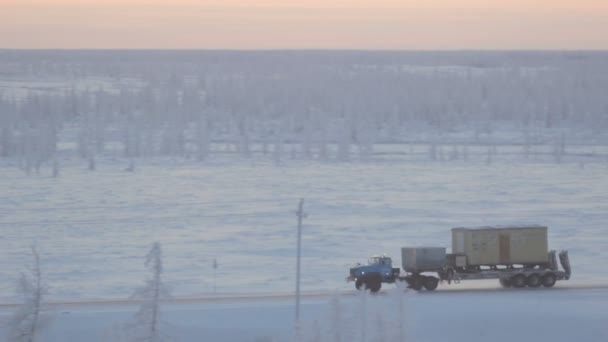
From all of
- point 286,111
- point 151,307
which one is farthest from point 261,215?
point 286,111

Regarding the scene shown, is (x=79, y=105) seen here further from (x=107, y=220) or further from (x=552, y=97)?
(x=107, y=220)

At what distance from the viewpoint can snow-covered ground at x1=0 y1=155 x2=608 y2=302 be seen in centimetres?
2000

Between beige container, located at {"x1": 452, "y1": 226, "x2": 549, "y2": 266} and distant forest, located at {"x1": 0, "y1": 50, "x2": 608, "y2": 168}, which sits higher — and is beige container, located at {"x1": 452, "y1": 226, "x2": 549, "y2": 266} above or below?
below

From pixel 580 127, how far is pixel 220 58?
94.8m

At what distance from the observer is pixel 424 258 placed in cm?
1736

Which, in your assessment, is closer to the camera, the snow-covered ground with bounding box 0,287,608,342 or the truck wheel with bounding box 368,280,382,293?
the snow-covered ground with bounding box 0,287,608,342

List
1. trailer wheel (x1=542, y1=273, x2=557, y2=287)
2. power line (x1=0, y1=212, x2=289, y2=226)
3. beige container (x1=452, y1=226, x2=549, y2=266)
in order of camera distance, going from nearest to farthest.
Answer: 1. beige container (x1=452, y1=226, x2=549, y2=266)
2. trailer wheel (x1=542, y1=273, x2=557, y2=287)
3. power line (x1=0, y1=212, x2=289, y2=226)

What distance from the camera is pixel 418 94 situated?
260 feet

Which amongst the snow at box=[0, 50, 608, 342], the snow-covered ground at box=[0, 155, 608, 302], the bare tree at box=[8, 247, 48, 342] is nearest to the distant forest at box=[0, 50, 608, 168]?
the snow at box=[0, 50, 608, 342]

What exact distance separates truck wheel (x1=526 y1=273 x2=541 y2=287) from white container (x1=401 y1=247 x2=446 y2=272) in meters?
1.46

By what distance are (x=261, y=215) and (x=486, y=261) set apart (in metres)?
10.4

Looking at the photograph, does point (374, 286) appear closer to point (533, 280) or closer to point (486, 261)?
point (486, 261)

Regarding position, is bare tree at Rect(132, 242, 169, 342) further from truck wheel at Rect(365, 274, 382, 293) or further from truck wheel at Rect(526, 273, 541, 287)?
truck wheel at Rect(526, 273, 541, 287)

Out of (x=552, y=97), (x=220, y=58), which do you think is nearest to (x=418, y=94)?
(x=552, y=97)
